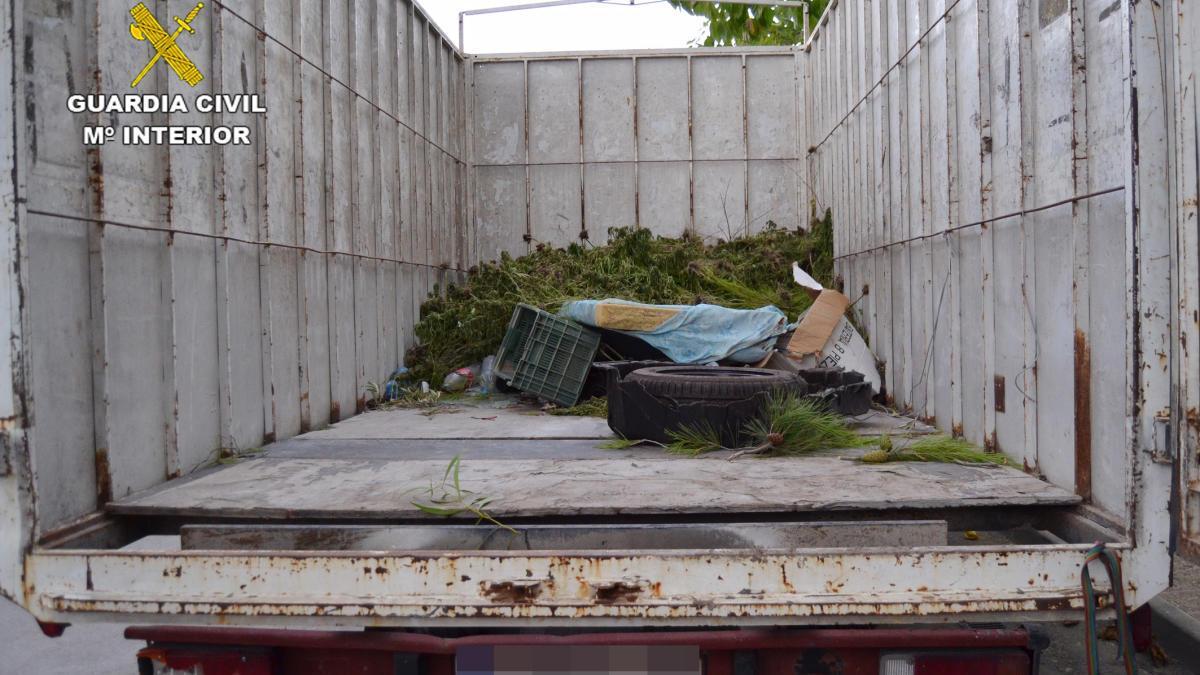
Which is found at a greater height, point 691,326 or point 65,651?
point 691,326

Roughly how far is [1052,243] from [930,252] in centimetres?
142

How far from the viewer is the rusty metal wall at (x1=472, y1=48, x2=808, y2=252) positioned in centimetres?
877

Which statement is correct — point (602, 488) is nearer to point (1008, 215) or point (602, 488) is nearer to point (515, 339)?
point (1008, 215)

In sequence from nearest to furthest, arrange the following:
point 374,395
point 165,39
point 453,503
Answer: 1. point 453,503
2. point 165,39
3. point 374,395

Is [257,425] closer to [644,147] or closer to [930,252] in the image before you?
[930,252]

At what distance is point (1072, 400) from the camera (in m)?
2.94

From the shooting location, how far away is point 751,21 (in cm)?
1259

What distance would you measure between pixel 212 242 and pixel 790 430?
9.15ft

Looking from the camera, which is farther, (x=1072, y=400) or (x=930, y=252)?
(x=930, y=252)

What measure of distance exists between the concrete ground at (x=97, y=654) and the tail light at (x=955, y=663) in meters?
2.04

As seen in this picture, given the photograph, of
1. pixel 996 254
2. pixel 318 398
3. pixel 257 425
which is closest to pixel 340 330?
pixel 318 398

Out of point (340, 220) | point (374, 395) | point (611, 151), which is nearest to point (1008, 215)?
point (340, 220)

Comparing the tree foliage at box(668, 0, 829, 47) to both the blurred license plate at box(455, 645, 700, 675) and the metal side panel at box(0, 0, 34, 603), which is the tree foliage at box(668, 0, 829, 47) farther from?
the blurred license plate at box(455, 645, 700, 675)

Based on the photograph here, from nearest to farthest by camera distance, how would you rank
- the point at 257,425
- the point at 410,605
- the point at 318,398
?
the point at 410,605
the point at 257,425
the point at 318,398
